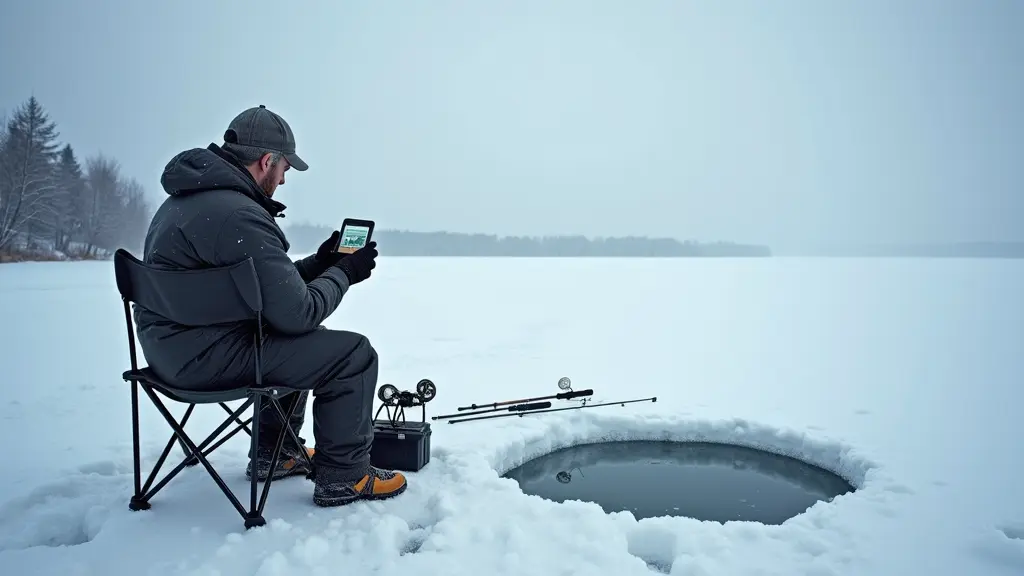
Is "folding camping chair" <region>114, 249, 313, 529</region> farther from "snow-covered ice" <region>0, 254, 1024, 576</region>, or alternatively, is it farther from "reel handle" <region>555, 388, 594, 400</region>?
"reel handle" <region>555, 388, 594, 400</region>

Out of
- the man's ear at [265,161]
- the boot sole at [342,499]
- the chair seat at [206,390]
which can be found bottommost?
the boot sole at [342,499]

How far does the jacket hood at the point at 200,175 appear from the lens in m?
2.23

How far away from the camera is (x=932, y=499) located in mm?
2803

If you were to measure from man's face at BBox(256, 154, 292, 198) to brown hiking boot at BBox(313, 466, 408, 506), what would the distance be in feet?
4.10

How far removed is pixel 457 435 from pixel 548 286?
14318mm

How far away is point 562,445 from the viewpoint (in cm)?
387

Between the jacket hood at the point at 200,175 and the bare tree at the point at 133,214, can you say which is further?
the bare tree at the point at 133,214

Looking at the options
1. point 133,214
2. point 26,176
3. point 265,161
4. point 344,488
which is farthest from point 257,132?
point 133,214

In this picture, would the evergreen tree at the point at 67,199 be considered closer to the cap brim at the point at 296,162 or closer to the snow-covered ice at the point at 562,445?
the snow-covered ice at the point at 562,445

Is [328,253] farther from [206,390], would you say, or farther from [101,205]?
[101,205]

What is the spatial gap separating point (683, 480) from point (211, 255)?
2696 millimetres

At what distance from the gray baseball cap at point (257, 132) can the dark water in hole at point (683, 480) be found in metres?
2.12

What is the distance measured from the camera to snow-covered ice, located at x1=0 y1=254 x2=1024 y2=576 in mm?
2195

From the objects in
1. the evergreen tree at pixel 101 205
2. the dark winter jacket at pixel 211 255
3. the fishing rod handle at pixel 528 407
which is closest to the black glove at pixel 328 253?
the dark winter jacket at pixel 211 255
